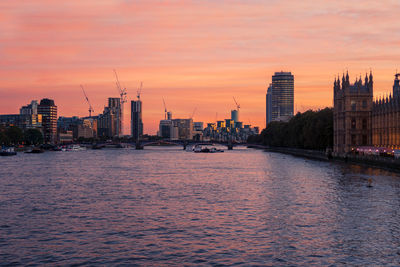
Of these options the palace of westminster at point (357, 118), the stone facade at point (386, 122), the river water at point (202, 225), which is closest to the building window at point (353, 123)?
the palace of westminster at point (357, 118)

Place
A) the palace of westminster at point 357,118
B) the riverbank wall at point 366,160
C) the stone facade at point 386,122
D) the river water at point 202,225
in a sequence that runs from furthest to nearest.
→ the palace of westminster at point 357,118 → the stone facade at point 386,122 → the riverbank wall at point 366,160 → the river water at point 202,225

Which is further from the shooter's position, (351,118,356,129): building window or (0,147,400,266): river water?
(351,118,356,129): building window

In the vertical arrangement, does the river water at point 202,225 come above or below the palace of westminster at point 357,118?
below

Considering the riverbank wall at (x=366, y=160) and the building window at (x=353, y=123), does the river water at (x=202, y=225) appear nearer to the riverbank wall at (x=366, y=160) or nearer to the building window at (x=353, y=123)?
the riverbank wall at (x=366, y=160)

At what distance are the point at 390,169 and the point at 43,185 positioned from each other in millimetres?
64843

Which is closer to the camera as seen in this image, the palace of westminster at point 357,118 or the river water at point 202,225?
the river water at point 202,225

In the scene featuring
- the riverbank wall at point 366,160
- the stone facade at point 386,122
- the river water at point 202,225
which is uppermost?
the stone facade at point 386,122

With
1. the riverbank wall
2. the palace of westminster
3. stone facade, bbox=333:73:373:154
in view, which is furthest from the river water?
stone facade, bbox=333:73:373:154

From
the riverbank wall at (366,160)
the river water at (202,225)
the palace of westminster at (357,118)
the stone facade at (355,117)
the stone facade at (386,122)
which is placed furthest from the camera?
the stone facade at (355,117)

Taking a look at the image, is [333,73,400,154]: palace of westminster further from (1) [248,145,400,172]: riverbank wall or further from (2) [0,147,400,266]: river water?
(2) [0,147,400,266]: river water

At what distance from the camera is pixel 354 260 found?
31.0 meters

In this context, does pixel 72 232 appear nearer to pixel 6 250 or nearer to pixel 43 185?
pixel 6 250

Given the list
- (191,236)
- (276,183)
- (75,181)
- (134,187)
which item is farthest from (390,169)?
(191,236)

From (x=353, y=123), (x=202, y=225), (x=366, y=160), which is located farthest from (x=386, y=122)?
(x=202, y=225)
